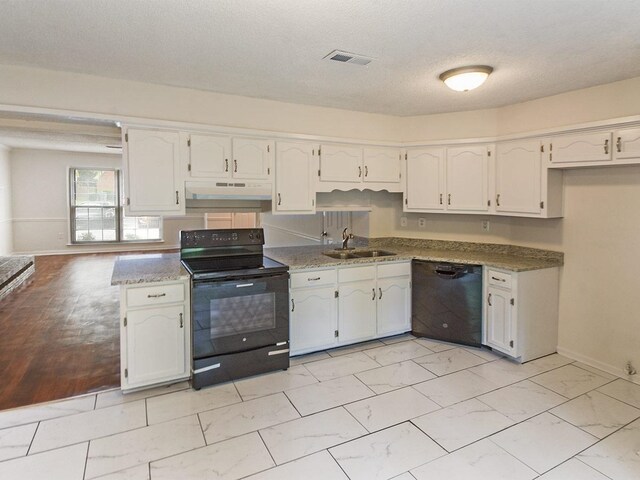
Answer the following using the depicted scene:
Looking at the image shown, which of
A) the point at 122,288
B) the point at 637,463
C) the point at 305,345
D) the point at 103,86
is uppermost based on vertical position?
the point at 103,86

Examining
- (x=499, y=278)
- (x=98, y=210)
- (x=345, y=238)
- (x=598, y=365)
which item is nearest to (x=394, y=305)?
(x=345, y=238)

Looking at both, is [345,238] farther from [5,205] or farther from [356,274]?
[5,205]

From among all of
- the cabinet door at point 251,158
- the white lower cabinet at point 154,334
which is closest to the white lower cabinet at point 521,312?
the cabinet door at point 251,158

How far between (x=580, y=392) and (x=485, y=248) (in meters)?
1.62

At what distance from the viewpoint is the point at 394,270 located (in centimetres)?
383

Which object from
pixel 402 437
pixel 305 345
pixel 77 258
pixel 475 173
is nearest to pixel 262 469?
pixel 402 437

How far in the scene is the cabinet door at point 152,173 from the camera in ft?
10.0

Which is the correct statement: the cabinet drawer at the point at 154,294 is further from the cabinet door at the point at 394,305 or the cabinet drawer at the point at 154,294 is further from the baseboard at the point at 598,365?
the baseboard at the point at 598,365

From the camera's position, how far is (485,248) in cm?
412

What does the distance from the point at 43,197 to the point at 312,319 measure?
8.53 m

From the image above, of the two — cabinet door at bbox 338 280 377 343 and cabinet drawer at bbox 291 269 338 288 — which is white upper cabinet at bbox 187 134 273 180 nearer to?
cabinet drawer at bbox 291 269 338 288

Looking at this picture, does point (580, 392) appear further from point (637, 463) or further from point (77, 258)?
point (77, 258)

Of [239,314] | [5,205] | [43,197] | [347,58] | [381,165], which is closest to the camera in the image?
[347,58]

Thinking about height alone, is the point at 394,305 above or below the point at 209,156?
below
